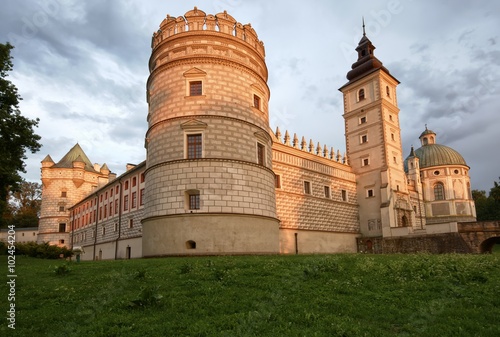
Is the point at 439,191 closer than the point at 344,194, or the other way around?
the point at 344,194

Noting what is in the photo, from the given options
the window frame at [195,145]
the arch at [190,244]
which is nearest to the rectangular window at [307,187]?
the window frame at [195,145]

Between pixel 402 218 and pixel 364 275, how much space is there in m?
34.0

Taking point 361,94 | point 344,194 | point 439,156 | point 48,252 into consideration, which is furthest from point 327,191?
point 439,156

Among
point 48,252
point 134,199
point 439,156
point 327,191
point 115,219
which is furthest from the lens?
point 439,156

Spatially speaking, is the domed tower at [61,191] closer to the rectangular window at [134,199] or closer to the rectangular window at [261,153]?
the rectangular window at [134,199]

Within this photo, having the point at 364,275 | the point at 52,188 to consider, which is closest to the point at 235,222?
the point at 364,275

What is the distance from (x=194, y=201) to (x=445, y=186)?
5532 centimetres

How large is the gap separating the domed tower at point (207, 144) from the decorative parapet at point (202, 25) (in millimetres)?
61

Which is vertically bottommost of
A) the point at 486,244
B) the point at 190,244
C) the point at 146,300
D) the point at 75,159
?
the point at 146,300

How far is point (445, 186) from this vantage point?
6297 cm

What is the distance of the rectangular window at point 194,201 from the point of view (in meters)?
20.5

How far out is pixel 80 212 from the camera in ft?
184

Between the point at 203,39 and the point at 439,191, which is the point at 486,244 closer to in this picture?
the point at 203,39

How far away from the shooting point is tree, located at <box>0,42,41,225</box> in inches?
753
